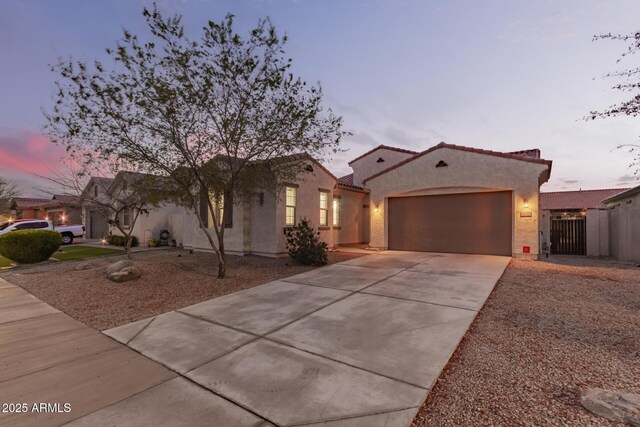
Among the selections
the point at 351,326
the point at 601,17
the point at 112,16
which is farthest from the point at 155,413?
the point at 601,17

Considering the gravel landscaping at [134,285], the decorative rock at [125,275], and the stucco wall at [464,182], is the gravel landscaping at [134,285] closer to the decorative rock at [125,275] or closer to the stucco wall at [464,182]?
the decorative rock at [125,275]

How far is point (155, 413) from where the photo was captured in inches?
99.3

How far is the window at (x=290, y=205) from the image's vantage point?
12.2 metres

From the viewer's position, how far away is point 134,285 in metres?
7.29

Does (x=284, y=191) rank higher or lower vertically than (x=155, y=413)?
higher

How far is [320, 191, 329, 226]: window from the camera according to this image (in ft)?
46.8

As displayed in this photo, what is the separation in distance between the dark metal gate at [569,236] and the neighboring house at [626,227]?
1.04 meters

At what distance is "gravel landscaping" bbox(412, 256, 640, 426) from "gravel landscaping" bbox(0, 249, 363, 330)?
5150 millimetres

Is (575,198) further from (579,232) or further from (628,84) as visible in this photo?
(628,84)

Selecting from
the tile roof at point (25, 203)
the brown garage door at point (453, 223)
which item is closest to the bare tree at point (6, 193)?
the tile roof at point (25, 203)

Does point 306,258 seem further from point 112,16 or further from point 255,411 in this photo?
point 112,16

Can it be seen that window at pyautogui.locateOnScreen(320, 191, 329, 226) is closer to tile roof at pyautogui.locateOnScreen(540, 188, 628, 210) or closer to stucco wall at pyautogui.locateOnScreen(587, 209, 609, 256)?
stucco wall at pyautogui.locateOnScreen(587, 209, 609, 256)

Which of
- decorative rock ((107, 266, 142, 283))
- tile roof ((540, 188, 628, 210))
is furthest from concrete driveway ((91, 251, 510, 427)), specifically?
tile roof ((540, 188, 628, 210))

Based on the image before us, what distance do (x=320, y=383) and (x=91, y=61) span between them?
26.9ft
